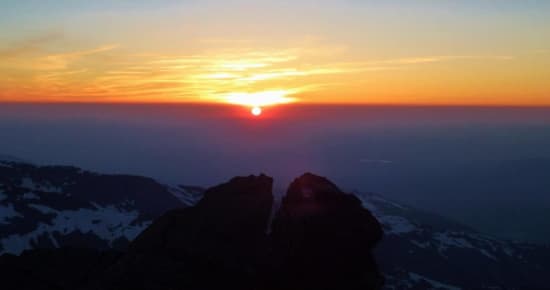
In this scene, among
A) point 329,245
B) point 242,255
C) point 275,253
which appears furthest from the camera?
point 242,255

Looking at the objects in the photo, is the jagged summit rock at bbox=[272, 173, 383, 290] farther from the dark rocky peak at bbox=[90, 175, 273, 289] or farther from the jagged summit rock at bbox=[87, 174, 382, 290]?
the dark rocky peak at bbox=[90, 175, 273, 289]

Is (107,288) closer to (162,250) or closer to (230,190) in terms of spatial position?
(162,250)

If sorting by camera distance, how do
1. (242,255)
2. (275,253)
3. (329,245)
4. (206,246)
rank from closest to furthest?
(329,245) < (275,253) < (206,246) < (242,255)

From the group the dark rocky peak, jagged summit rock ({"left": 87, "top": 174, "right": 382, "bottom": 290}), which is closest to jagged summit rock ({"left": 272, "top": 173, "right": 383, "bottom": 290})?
jagged summit rock ({"left": 87, "top": 174, "right": 382, "bottom": 290})

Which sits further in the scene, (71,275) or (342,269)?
(71,275)

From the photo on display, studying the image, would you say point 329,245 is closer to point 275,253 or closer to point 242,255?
point 275,253

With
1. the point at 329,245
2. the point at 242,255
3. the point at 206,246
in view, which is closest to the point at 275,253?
the point at 242,255

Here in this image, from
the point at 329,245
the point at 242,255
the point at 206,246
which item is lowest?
the point at 242,255

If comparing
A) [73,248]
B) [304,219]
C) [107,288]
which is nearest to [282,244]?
[304,219]

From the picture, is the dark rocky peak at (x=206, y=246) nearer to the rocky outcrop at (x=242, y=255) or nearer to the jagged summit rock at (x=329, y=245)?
the rocky outcrop at (x=242, y=255)

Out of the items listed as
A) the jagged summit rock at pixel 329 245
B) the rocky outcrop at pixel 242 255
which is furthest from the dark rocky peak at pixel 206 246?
the jagged summit rock at pixel 329 245

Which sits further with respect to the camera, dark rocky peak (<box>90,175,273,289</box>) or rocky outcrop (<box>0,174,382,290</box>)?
rocky outcrop (<box>0,174,382,290</box>)
